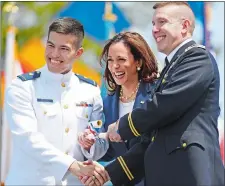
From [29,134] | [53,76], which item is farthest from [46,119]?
[53,76]

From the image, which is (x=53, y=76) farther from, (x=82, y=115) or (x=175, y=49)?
(x=175, y=49)

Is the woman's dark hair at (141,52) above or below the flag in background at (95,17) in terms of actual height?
below

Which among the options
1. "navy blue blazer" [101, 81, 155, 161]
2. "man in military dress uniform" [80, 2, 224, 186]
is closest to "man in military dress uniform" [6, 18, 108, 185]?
"navy blue blazer" [101, 81, 155, 161]

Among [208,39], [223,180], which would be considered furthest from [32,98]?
[208,39]

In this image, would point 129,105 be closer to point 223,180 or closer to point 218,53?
point 223,180

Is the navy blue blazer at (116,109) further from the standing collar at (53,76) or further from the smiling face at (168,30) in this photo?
the smiling face at (168,30)

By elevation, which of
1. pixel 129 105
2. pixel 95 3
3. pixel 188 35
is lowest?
pixel 129 105

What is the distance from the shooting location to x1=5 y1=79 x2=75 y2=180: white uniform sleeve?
2.99 meters

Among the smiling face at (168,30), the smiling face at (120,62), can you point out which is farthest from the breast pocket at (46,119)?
the smiling face at (168,30)

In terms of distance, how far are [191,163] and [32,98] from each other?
1066 mm

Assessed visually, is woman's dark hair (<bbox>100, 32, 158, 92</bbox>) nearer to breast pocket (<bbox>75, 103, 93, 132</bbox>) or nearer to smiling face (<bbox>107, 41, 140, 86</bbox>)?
smiling face (<bbox>107, 41, 140, 86</bbox>)

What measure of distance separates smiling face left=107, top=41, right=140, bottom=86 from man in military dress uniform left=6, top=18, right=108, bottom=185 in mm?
206

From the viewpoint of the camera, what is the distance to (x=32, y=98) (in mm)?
3088

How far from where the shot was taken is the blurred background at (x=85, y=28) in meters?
5.27
